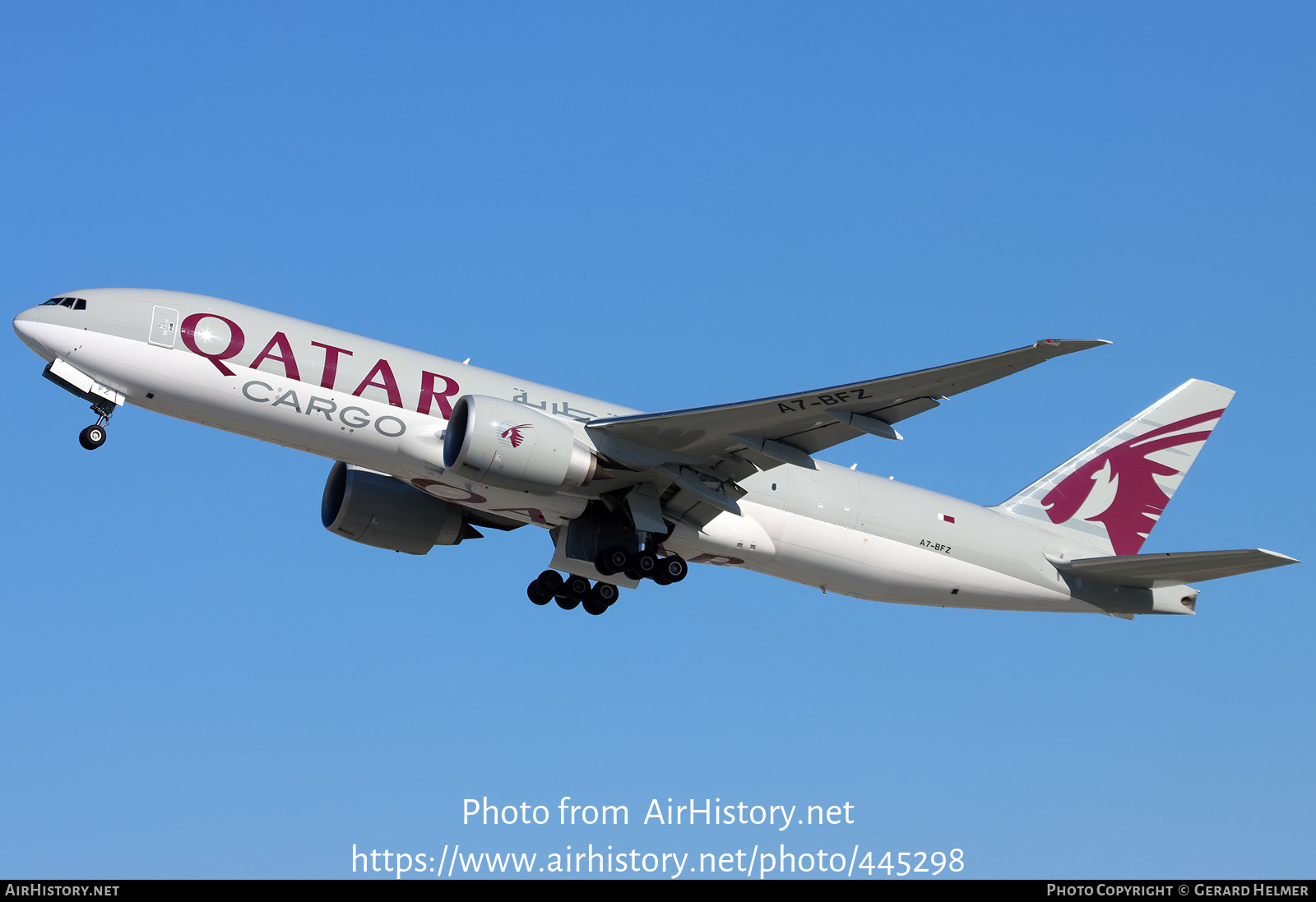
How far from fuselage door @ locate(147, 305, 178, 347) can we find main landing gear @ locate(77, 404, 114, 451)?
1.62 m

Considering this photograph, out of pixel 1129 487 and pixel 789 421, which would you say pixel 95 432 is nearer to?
pixel 789 421

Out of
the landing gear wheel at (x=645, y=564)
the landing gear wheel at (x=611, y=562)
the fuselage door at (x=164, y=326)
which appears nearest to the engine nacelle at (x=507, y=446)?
the landing gear wheel at (x=611, y=562)

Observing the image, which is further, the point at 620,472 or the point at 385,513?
the point at 385,513

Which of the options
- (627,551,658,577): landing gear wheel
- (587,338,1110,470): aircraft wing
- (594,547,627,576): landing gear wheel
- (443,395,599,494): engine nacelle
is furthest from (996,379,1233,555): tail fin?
(443,395,599,494): engine nacelle

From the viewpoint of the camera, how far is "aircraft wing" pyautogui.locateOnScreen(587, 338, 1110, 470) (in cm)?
2373

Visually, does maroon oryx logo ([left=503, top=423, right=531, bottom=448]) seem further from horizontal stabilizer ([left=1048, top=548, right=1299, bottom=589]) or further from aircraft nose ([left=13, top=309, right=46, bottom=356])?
horizontal stabilizer ([left=1048, top=548, right=1299, bottom=589])

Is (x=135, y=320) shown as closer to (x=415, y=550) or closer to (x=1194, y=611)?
(x=415, y=550)

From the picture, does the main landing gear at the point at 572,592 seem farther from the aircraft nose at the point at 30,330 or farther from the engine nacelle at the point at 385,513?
the aircraft nose at the point at 30,330

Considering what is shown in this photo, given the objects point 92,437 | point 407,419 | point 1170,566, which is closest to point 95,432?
point 92,437

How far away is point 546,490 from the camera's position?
26.2 metres

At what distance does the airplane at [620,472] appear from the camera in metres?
25.8

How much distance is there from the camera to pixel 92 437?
26594 millimetres

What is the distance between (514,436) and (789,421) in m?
5.09

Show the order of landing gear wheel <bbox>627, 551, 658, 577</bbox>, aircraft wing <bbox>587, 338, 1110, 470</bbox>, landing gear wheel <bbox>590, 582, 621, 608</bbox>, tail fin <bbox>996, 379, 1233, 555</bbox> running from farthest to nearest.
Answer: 1. tail fin <bbox>996, 379, 1233, 555</bbox>
2. landing gear wheel <bbox>590, 582, 621, 608</bbox>
3. landing gear wheel <bbox>627, 551, 658, 577</bbox>
4. aircraft wing <bbox>587, 338, 1110, 470</bbox>
